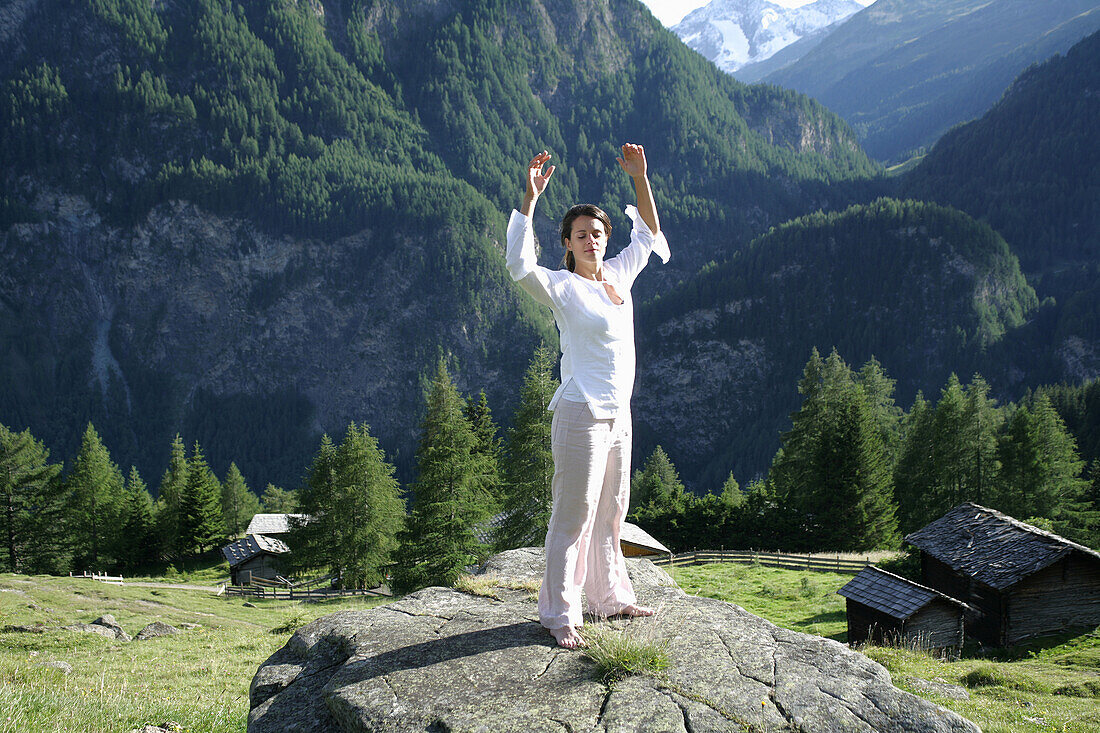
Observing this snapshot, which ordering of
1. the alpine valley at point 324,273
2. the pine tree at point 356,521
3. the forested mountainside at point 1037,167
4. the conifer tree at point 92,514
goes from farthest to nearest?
the forested mountainside at point 1037,167, the alpine valley at point 324,273, the conifer tree at point 92,514, the pine tree at point 356,521

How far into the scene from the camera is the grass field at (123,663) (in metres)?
6.14

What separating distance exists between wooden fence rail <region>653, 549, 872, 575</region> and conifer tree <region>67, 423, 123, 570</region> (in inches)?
1563

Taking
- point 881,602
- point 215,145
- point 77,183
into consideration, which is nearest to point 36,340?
point 77,183

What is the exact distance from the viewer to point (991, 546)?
19.2 metres

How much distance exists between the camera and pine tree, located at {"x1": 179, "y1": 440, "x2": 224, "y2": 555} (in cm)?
4903

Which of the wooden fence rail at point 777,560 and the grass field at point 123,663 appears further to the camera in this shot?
the wooden fence rail at point 777,560

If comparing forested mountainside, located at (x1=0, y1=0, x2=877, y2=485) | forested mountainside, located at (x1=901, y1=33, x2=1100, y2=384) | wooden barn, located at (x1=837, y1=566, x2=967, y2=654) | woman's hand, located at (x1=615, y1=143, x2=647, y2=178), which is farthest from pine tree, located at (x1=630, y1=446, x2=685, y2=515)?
forested mountainside, located at (x1=901, y1=33, x2=1100, y2=384)

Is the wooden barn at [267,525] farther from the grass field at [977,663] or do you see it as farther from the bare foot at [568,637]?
the bare foot at [568,637]

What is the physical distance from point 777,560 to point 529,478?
11.7m

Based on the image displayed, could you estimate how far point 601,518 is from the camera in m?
6.30

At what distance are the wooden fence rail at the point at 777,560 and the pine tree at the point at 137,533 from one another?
1521 inches

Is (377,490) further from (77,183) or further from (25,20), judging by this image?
(25,20)

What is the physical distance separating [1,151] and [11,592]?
20281 centimetres

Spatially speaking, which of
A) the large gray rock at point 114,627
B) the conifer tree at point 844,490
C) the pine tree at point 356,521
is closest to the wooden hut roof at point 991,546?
the conifer tree at point 844,490
